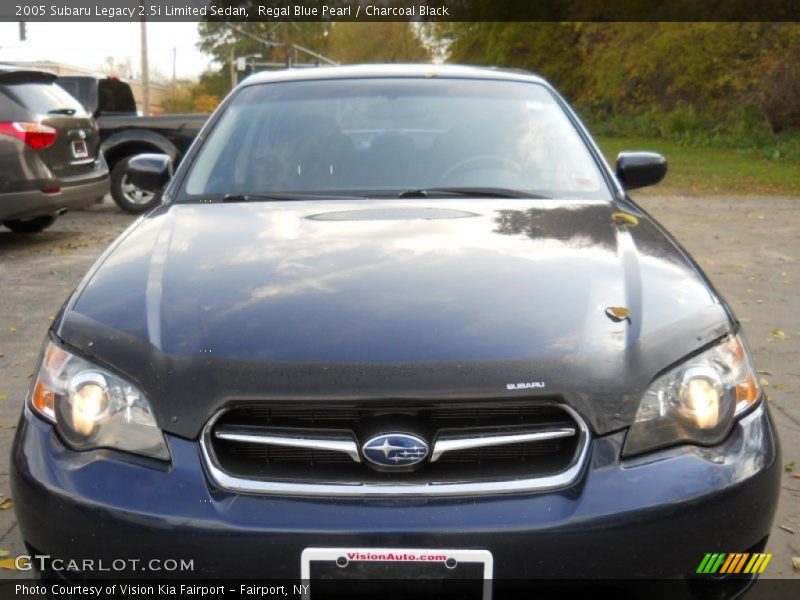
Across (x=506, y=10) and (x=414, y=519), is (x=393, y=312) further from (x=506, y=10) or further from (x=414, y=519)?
(x=506, y=10)

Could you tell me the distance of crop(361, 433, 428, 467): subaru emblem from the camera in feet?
6.57

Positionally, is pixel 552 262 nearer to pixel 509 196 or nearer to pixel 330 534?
pixel 509 196

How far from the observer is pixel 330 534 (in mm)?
1901

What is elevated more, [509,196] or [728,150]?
[509,196]

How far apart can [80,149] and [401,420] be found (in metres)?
8.64

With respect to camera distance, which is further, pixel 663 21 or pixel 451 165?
pixel 663 21

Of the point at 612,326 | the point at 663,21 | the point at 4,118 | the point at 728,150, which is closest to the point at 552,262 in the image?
the point at 612,326

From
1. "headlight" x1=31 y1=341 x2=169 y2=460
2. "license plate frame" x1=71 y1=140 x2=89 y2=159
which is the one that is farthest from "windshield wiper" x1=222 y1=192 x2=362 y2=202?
"license plate frame" x1=71 y1=140 x2=89 y2=159

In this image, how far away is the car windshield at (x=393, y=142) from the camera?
3438mm

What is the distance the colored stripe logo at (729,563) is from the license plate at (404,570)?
481 millimetres

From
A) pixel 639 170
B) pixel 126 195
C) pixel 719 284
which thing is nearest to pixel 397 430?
pixel 639 170

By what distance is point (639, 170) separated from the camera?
393 centimetres

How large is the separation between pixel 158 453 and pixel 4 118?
782 cm

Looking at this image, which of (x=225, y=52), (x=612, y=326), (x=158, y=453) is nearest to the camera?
(x=158, y=453)
